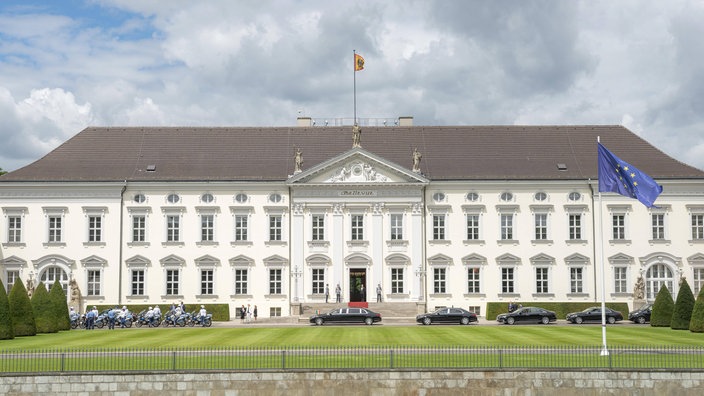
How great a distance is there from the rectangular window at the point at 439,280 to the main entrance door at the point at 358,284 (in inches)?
209

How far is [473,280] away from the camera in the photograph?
219 ft

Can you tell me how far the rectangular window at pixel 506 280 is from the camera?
66.9 meters

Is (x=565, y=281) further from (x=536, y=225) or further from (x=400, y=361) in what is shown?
(x=400, y=361)

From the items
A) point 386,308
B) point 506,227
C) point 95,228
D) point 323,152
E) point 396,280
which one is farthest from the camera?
point 323,152

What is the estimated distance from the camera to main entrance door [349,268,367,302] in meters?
66.6

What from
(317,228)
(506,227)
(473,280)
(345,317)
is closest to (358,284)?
(317,228)

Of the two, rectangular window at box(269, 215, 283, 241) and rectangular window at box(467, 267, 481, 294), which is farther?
rectangular window at box(269, 215, 283, 241)

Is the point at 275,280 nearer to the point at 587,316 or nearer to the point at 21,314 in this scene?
the point at 21,314

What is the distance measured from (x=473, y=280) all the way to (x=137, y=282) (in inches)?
1002

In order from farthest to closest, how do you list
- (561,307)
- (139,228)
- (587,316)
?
(139,228), (561,307), (587,316)

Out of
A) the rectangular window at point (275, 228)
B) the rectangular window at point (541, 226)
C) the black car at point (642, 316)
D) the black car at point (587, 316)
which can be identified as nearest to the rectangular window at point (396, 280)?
the rectangular window at point (275, 228)

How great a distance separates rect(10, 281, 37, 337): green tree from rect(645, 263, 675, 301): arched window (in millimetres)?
43979

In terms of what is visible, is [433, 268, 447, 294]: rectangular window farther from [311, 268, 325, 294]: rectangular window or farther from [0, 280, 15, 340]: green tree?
[0, 280, 15, 340]: green tree

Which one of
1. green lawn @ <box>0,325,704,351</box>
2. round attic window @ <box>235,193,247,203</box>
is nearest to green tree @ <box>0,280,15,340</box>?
green lawn @ <box>0,325,704,351</box>
